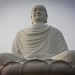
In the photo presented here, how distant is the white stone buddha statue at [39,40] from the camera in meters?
3.51

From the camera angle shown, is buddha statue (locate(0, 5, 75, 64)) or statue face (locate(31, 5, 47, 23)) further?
statue face (locate(31, 5, 47, 23))

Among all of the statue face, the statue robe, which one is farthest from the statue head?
the statue robe

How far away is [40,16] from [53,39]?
345 mm

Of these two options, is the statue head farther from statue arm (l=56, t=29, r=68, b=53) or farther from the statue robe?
statue arm (l=56, t=29, r=68, b=53)

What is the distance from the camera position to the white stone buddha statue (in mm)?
3510

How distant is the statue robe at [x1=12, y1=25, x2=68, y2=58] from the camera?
3.50 m

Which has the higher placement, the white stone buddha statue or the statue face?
the statue face

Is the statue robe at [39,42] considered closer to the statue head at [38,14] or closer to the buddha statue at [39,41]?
the buddha statue at [39,41]

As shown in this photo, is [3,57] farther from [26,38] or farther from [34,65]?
[26,38]

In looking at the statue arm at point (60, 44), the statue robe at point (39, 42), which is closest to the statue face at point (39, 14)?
the statue robe at point (39, 42)

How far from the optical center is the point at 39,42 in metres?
3.59

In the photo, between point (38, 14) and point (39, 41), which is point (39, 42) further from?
point (38, 14)

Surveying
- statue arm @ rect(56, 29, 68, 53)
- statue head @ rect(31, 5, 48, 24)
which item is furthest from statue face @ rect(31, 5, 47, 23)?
statue arm @ rect(56, 29, 68, 53)

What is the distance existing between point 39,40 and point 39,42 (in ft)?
0.08
